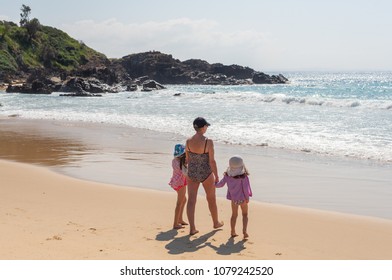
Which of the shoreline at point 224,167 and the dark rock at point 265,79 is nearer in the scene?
the shoreline at point 224,167

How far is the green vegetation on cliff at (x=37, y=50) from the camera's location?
270 feet

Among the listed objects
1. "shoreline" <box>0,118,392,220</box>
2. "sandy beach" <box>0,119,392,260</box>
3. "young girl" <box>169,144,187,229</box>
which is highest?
"young girl" <box>169,144,187,229</box>

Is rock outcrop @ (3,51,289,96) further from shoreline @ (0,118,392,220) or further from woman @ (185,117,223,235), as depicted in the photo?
woman @ (185,117,223,235)

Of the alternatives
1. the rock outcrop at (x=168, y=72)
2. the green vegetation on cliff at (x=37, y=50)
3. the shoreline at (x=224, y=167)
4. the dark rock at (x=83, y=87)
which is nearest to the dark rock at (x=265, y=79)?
the rock outcrop at (x=168, y=72)

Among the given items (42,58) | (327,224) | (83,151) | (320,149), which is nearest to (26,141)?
(83,151)

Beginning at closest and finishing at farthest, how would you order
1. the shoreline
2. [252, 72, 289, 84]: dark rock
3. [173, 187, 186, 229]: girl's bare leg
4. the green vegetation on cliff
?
[173, 187, 186, 229]: girl's bare leg → the shoreline → the green vegetation on cliff → [252, 72, 289, 84]: dark rock

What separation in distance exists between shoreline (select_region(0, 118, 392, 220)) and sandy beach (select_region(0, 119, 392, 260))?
1.03ft

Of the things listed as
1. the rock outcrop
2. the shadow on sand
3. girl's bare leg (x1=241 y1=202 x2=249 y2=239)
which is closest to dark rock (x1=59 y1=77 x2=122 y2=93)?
the rock outcrop

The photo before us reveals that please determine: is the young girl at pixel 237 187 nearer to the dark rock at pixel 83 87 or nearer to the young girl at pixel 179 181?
the young girl at pixel 179 181

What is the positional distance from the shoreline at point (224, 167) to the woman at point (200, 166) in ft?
7.63

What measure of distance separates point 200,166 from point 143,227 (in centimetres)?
125

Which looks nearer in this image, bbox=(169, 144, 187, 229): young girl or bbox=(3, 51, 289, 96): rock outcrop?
bbox=(169, 144, 187, 229): young girl

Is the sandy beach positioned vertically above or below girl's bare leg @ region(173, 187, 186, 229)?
below

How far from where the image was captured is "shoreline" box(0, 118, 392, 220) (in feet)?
29.3
